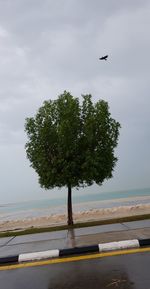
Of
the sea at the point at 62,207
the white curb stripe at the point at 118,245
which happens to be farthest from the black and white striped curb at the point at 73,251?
the sea at the point at 62,207

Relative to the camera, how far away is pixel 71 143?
50.1 feet

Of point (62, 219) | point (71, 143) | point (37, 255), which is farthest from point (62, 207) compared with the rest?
point (37, 255)

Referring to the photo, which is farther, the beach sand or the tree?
the beach sand

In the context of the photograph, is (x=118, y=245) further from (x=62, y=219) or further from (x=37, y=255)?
(x=62, y=219)

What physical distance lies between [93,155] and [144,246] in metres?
7.63

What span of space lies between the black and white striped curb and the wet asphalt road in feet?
2.25

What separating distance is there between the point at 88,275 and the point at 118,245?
2.02m

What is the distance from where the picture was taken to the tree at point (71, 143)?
15.2m

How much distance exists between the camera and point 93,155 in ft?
50.1

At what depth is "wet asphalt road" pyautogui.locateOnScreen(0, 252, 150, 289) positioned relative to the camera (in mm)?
5488

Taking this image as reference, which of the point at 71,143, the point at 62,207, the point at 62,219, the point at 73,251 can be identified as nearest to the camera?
the point at 73,251

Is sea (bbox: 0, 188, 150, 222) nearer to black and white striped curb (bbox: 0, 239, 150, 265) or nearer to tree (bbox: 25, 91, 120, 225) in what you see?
tree (bbox: 25, 91, 120, 225)

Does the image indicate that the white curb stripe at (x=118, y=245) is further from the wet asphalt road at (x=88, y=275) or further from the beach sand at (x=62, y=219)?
the beach sand at (x=62, y=219)

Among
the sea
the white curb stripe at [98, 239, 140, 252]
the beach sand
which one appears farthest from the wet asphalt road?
the sea
